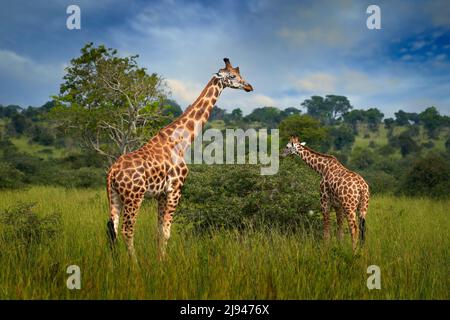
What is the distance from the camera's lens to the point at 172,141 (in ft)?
19.7

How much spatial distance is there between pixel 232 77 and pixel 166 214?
2.27m

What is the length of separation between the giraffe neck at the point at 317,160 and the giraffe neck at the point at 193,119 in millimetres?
2985

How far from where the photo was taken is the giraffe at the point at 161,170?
541 cm

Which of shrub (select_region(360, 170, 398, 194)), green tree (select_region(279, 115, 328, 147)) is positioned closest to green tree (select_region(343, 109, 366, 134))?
green tree (select_region(279, 115, 328, 147))

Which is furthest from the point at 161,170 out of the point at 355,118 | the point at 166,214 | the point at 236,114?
the point at 236,114

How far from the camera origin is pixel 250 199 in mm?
8734

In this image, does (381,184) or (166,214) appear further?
(381,184)

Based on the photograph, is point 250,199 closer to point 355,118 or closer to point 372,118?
point 372,118

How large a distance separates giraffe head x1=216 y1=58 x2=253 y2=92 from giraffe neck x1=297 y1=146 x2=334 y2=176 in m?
2.81

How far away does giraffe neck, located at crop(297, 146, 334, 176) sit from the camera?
8.31 metres

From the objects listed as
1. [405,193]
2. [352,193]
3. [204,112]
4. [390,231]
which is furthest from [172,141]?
[405,193]

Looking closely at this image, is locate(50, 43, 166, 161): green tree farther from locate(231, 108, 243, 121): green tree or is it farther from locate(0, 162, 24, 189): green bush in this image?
locate(231, 108, 243, 121): green tree
